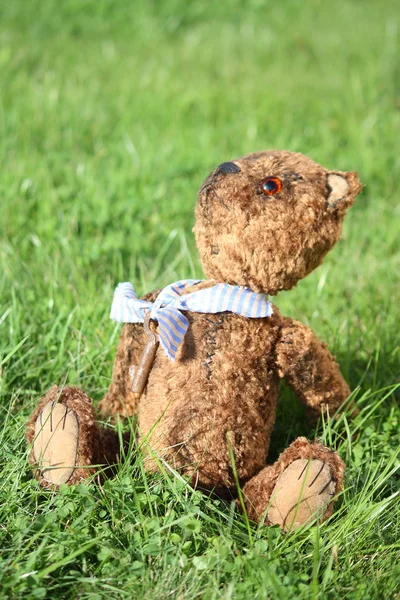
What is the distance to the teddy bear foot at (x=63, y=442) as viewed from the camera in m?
2.19

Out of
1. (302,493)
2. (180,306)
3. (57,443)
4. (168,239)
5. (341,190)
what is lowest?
A: (302,493)

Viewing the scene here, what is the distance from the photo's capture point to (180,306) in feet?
7.58

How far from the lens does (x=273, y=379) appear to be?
7.82ft

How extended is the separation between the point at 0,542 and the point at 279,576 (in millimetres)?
788

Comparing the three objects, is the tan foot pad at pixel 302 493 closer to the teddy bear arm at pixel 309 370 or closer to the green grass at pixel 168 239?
the green grass at pixel 168 239

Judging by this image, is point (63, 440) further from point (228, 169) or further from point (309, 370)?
point (228, 169)

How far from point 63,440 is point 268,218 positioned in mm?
925

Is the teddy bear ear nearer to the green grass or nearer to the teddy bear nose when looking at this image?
the teddy bear nose

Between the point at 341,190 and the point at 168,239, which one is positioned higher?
the point at 341,190

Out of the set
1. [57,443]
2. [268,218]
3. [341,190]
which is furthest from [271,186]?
[57,443]

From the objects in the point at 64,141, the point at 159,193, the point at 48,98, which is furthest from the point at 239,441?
the point at 48,98

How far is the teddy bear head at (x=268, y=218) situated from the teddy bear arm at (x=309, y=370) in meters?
0.16

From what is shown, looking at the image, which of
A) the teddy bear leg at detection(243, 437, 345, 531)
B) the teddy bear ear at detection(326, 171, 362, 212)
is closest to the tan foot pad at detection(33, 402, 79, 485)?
the teddy bear leg at detection(243, 437, 345, 531)

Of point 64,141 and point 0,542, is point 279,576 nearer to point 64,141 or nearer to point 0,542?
point 0,542
